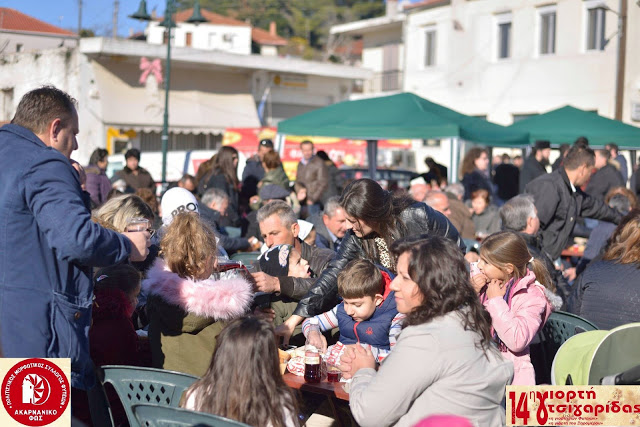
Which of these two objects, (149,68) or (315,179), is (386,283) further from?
(149,68)

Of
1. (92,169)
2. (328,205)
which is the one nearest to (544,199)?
(328,205)

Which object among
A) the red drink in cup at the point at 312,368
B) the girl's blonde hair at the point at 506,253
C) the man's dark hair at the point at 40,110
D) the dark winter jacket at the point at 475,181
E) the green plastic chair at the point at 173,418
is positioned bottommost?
the red drink in cup at the point at 312,368

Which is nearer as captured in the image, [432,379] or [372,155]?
[432,379]

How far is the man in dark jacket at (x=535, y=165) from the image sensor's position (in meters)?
11.8

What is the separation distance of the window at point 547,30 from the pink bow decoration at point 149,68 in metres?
13.8

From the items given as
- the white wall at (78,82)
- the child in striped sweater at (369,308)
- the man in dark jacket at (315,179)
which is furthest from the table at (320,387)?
the white wall at (78,82)

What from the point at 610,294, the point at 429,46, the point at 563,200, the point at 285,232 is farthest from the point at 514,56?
the point at 610,294

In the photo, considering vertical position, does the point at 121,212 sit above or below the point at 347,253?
above

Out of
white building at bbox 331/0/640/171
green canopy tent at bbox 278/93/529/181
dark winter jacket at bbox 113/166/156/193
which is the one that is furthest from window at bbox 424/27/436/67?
dark winter jacket at bbox 113/166/156/193

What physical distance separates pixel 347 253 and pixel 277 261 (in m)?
0.81

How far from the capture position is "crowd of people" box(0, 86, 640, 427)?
285 centimetres

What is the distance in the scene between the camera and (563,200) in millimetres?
7125

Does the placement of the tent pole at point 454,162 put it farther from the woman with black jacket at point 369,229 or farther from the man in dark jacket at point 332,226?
the woman with black jacket at point 369,229

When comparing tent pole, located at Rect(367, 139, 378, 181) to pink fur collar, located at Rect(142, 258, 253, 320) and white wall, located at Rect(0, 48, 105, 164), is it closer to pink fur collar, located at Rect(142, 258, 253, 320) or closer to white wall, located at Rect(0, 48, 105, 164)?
pink fur collar, located at Rect(142, 258, 253, 320)
